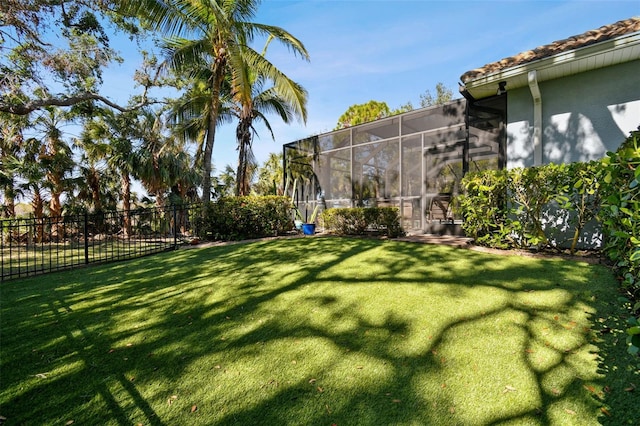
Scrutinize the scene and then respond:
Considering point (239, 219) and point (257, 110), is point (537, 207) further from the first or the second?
point (257, 110)

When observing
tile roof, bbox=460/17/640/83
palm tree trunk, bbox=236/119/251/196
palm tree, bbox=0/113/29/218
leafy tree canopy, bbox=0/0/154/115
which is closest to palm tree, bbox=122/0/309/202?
leafy tree canopy, bbox=0/0/154/115

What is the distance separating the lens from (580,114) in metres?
5.57

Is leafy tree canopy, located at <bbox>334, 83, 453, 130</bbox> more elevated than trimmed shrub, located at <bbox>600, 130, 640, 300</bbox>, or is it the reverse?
leafy tree canopy, located at <bbox>334, 83, 453, 130</bbox>

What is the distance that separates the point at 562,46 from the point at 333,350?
6540 mm

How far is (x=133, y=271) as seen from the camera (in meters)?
5.46

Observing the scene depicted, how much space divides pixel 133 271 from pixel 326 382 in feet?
16.0

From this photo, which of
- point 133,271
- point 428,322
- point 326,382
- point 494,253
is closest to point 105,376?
point 326,382

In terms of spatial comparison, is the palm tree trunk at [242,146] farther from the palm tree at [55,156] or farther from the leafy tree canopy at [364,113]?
the leafy tree canopy at [364,113]

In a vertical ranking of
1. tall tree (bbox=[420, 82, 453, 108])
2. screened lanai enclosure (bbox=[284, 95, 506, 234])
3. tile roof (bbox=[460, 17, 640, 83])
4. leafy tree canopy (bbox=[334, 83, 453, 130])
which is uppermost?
tall tree (bbox=[420, 82, 453, 108])

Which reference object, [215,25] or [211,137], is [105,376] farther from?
[215,25]

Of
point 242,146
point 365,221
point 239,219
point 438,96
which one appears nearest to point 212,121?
point 242,146

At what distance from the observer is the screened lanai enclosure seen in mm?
7098

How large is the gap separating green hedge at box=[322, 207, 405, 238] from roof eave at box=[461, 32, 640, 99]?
3355 mm

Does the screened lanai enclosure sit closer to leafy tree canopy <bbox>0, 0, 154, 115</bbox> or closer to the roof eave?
the roof eave
